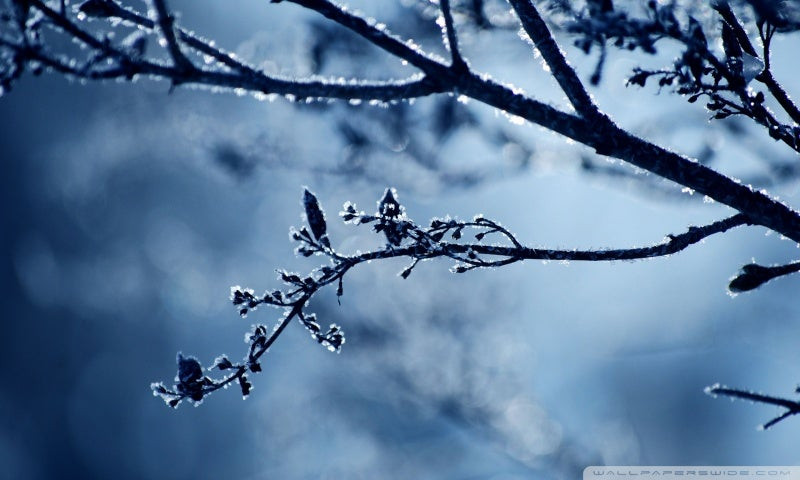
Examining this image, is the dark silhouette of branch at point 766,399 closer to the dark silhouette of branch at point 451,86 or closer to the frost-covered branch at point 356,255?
the dark silhouette of branch at point 451,86

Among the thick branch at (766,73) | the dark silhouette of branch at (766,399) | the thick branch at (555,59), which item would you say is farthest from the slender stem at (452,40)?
the dark silhouette of branch at (766,399)

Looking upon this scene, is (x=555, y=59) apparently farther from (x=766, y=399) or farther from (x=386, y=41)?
(x=766, y=399)

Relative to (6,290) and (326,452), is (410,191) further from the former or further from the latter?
(6,290)

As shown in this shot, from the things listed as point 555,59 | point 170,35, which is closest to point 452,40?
Answer: point 555,59

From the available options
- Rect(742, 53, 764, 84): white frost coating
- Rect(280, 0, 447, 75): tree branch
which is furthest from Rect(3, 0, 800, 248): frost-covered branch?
Rect(742, 53, 764, 84): white frost coating

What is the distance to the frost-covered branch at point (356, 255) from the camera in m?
1.45

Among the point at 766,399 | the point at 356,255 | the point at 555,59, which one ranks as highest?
the point at 555,59

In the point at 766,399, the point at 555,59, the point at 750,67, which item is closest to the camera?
the point at 766,399

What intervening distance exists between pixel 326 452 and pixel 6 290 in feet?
33.9

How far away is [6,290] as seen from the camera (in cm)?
1414

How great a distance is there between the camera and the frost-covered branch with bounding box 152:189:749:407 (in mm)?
1453

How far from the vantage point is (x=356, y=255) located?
158 centimetres

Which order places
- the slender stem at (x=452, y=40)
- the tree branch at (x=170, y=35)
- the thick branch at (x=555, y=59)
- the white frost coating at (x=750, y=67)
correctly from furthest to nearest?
1. the white frost coating at (x=750, y=67)
2. the thick branch at (x=555, y=59)
3. the slender stem at (x=452, y=40)
4. the tree branch at (x=170, y=35)

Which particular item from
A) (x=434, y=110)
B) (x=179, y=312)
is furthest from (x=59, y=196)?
(x=434, y=110)
